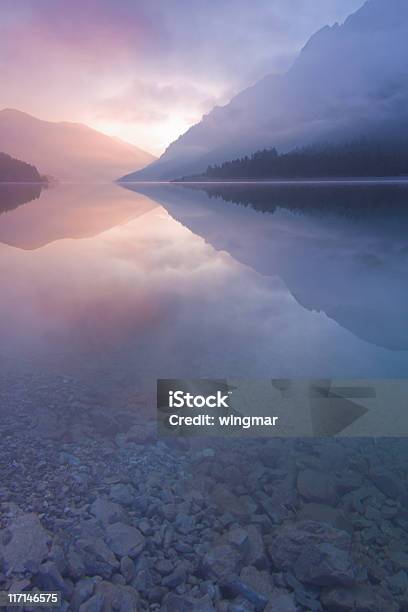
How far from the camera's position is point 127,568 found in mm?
4406

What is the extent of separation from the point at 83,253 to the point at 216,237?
27.7ft

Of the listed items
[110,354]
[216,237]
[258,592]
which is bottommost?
[258,592]

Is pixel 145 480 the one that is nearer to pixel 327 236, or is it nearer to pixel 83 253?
pixel 83 253

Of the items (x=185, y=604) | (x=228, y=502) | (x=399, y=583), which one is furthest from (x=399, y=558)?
(x=185, y=604)

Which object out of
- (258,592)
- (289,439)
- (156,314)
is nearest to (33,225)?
Answer: (156,314)

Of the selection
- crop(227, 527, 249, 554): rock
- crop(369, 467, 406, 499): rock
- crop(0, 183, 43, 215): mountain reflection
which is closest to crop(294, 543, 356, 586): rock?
crop(227, 527, 249, 554): rock

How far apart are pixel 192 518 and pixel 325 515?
156 centimetres

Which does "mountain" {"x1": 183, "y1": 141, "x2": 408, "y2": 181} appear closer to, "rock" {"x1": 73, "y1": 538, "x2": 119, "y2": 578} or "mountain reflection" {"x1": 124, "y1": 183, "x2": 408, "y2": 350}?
"mountain reflection" {"x1": 124, "y1": 183, "x2": 408, "y2": 350}

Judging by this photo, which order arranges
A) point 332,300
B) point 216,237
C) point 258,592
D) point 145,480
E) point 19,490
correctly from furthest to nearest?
point 216,237 < point 332,300 < point 145,480 < point 19,490 < point 258,592

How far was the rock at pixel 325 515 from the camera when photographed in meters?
5.30

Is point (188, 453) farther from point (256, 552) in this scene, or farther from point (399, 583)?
point (399, 583)

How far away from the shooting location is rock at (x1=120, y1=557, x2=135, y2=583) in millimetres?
4355

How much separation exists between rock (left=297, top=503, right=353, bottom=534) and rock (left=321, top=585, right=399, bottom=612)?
0.82m

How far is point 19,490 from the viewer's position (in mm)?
5305
